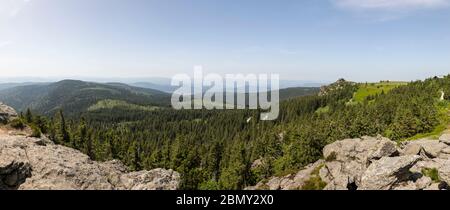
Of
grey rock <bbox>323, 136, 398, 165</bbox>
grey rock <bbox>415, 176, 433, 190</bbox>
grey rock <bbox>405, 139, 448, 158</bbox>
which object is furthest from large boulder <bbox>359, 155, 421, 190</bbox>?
grey rock <bbox>405, 139, 448, 158</bbox>

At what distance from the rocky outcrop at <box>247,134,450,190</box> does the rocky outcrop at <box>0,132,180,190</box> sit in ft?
77.7

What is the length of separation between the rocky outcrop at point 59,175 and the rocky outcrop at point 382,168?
23.7 meters

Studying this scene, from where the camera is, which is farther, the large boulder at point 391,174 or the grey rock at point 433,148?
the grey rock at point 433,148

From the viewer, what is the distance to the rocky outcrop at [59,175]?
106ft

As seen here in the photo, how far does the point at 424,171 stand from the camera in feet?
129

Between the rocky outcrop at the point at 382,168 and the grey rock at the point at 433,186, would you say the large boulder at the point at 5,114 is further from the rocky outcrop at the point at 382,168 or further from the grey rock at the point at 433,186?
the grey rock at the point at 433,186

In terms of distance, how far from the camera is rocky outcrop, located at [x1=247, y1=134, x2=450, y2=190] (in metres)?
34.6

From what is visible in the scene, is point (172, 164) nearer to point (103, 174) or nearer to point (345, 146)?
point (345, 146)

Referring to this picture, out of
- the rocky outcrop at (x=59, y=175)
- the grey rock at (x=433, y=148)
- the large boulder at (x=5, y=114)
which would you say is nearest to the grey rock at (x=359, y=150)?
the grey rock at (x=433, y=148)

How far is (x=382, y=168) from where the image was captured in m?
35.7

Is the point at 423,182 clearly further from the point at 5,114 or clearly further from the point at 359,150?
the point at 5,114

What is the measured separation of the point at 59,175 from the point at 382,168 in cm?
3630
